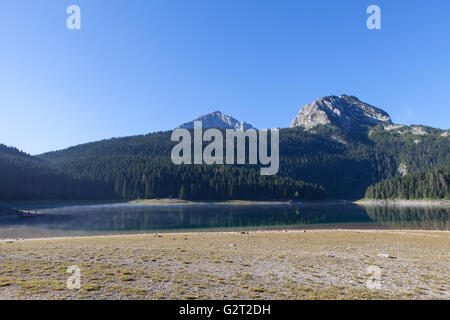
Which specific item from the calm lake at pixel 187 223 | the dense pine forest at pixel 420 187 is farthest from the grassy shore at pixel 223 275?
the dense pine forest at pixel 420 187

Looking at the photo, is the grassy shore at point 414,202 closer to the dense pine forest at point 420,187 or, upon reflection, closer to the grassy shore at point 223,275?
the dense pine forest at point 420,187

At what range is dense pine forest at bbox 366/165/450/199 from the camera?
139550 mm

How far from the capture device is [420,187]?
147250mm

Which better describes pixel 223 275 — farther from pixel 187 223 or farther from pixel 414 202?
pixel 414 202

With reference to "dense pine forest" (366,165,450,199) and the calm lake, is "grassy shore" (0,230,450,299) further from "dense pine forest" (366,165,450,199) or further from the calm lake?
"dense pine forest" (366,165,450,199)

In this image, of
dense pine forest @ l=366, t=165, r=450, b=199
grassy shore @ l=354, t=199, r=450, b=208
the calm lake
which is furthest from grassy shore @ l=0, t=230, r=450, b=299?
dense pine forest @ l=366, t=165, r=450, b=199

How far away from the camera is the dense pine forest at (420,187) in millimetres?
139550
